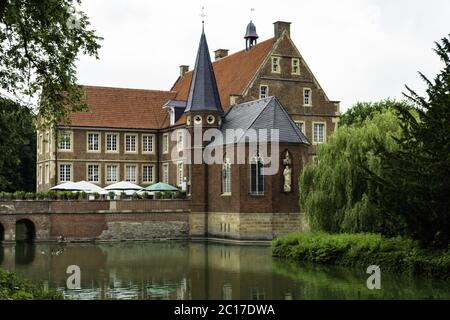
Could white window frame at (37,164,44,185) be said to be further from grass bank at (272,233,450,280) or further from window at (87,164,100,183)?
grass bank at (272,233,450,280)

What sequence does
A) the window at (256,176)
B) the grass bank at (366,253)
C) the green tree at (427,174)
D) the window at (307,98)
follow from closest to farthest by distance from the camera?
the green tree at (427,174), the grass bank at (366,253), the window at (256,176), the window at (307,98)

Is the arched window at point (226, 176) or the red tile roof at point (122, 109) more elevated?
the red tile roof at point (122, 109)

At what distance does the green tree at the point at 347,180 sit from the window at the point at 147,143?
69.7ft

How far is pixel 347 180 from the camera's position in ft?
93.7

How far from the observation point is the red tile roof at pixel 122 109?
4831cm

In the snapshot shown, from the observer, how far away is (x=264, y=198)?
128 feet

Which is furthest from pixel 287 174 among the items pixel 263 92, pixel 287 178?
pixel 263 92

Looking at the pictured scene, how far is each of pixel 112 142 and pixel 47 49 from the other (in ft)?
104

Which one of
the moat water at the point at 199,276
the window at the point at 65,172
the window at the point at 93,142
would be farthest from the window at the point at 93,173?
the moat water at the point at 199,276

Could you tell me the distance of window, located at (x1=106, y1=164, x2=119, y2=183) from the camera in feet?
160

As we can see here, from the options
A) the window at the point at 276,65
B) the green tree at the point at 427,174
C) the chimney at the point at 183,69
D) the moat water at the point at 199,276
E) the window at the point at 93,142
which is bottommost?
the moat water at the point at 199,276

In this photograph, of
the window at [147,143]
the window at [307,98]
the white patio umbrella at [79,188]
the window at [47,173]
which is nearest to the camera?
the white patio umbrella at [79,188]

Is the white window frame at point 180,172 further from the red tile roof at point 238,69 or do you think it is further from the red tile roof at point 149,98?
the red tile roof at point 238,69

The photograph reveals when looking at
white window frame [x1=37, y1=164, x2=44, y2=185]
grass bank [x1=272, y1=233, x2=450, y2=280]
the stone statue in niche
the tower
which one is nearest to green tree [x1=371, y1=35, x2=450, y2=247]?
grass bank [x1=272, y1=233, x2=450, y2=280]
